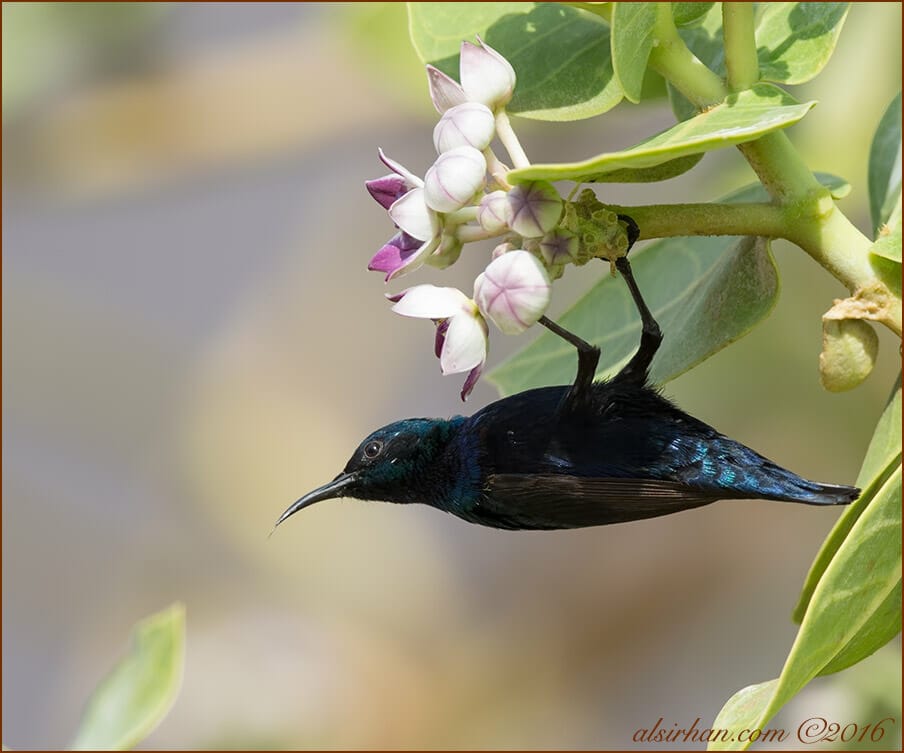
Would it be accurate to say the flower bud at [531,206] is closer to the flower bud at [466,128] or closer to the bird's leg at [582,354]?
the flower bud at [466,128]

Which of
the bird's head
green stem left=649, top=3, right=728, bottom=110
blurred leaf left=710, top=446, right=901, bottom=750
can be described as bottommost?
blurred leaf left=710, top=446, right=901, bottom=750

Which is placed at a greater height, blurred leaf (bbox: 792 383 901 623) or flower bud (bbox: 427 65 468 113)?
flower bud (bbox: 427 65 468 113)

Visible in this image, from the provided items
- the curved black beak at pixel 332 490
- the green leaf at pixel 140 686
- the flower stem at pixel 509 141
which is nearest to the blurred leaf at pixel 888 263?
the flower stem at pixel 509 141

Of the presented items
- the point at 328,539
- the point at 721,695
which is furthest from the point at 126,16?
the point at 721,695

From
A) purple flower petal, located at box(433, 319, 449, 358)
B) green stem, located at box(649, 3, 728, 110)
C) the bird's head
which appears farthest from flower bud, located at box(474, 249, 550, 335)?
the bird's head

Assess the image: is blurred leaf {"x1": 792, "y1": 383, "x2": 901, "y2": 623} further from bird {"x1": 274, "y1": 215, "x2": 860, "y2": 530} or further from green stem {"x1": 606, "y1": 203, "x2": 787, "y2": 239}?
green stem {"x1": 606, "y1": 203, "x2": 787, "y2": 239}

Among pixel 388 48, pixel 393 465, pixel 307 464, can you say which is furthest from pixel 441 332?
pixel 307 464
